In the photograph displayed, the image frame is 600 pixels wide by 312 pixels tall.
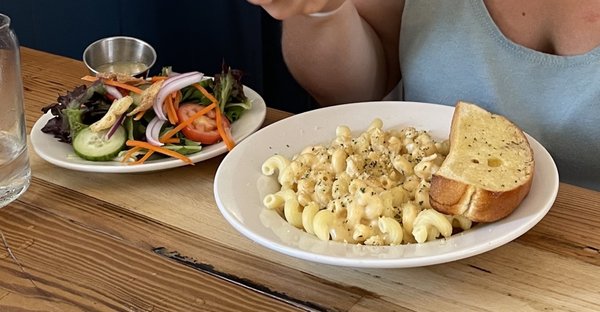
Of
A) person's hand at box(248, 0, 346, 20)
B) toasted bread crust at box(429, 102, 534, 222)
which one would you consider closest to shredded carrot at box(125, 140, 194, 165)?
person's hand at box(248, 0, 346, 20)

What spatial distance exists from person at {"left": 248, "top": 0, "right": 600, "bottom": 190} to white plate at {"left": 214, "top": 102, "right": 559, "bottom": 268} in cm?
16

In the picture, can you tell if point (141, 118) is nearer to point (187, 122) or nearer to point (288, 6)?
point (187, 122)

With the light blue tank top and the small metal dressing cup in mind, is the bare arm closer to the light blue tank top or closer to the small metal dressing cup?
the light blue tank top

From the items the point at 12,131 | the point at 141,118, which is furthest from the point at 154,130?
the point at 12,131

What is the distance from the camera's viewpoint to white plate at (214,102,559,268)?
0.81 metres

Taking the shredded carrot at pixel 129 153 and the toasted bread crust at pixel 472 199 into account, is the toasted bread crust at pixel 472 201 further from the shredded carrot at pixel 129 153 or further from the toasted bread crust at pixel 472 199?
the shredded carrot at pixel 129 153

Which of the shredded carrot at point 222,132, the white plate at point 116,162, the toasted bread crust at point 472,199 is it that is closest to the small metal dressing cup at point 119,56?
the white plate at point 116,162

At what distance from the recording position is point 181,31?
2.35 meters

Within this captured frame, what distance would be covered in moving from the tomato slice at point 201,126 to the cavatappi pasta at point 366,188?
122mm

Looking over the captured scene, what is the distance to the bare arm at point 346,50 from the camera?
4.23ft

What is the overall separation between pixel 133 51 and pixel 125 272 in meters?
0.76

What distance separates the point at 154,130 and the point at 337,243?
1.22 ft

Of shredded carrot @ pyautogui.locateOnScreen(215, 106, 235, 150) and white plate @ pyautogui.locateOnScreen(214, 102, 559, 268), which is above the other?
white plate @ pyautogui.locateOnScreen(214, 102, 559, 268)

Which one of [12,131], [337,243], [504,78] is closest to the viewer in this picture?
[337,243]
